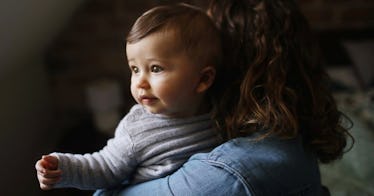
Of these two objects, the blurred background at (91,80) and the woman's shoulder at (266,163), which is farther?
the blurred background at (91,80)

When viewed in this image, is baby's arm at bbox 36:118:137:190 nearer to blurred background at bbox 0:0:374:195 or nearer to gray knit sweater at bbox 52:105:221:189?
gray knit sweater at bbox 52:105:221:189

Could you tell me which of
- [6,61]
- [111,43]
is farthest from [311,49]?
[111,43]

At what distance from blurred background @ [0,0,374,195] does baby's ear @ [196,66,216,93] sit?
2.17 feet

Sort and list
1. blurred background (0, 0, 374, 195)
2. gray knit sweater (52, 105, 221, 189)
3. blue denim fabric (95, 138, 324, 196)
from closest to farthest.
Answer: blue denim fabric (95, 138, 324, 196)
gray knit sweater (52, 105, 221, 189)
blurred background (0, 0, 374, 195)

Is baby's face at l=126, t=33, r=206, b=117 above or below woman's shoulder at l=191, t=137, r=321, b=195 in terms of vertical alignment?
above

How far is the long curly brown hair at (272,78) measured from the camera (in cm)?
81

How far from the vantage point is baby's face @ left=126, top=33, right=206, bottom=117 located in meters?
0.78

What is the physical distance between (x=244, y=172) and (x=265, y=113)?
13 centimetres

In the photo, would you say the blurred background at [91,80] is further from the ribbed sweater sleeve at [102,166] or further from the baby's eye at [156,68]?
the baby's eye at [156,68]

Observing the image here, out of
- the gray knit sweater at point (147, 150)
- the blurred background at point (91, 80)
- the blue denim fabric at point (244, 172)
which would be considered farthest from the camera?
the blurred background at point (91, 80)

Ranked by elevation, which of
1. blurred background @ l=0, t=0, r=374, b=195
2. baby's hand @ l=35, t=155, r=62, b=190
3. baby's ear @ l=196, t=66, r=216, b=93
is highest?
baby's ear @ l=196, t=66, r=216, b=93

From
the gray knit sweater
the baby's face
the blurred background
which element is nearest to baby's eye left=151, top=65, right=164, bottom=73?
the baby's face

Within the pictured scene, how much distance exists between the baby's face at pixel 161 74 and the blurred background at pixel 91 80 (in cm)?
60

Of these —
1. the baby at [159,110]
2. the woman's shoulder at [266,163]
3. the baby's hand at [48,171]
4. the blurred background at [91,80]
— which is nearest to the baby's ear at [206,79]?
the baby at [159,110]
